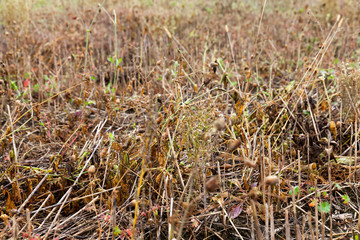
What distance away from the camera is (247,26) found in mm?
4336

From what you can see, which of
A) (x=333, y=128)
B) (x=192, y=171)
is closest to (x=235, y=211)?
(x=192, y=171)

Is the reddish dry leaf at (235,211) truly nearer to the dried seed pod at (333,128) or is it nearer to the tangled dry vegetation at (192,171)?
the tangled dry vegetation at (192,171)

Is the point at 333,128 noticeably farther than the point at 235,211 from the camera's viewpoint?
Yes

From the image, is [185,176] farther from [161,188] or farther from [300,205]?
[300,205]

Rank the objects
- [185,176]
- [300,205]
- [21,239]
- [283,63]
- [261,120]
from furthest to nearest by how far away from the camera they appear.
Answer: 1. [283,63]
2. [261,120]
3. [185,176]
4. [300,205]
5. [21,239]

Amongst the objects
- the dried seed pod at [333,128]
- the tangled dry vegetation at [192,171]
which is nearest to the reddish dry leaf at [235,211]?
the tangled dry vegetation at [192,171]

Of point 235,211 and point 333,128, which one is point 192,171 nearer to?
point 235,211

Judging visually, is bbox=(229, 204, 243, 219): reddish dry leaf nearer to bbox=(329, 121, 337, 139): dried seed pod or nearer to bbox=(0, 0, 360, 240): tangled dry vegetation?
bbox=(0, 0, 360, 240): tangled dry vegetation

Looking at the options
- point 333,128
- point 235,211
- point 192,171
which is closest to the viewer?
point 192,171

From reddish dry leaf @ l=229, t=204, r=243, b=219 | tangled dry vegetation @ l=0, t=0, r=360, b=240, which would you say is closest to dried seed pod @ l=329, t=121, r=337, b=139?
tangled dry vegetation @ l=0, t=0, r=360, b=240

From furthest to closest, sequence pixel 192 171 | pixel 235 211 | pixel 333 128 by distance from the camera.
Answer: pixel 333 128, pixel 235 211, pixel 192 171

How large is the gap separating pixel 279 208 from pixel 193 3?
201 inches

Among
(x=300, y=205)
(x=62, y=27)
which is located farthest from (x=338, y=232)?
(x=62, y=27)

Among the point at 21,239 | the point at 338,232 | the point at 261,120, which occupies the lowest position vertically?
the point at 21,239
